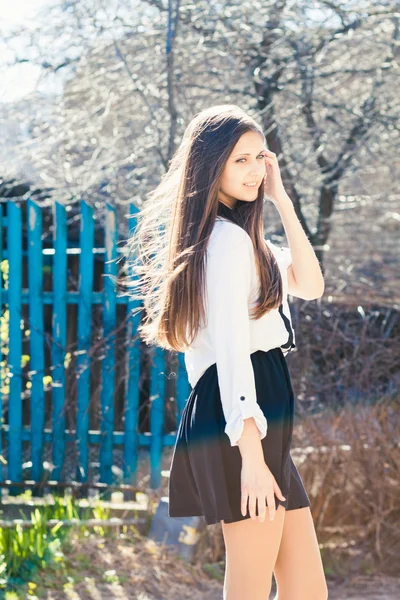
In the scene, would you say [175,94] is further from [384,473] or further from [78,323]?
[384,473]

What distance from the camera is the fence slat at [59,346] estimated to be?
198 inches

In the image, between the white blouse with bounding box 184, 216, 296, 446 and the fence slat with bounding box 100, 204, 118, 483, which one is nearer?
the white blouse with bounding box 184, 216, 296, 446

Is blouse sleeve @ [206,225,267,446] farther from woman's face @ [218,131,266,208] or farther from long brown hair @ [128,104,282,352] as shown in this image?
woman's face @ [218,131,266,208]

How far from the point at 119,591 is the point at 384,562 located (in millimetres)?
1337

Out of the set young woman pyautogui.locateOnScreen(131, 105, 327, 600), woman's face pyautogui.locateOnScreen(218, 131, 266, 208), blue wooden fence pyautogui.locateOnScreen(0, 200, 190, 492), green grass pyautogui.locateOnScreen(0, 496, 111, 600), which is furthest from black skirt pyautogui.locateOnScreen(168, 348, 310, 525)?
blue wooden fence pyautogui.locateOnScreen(0, 200, 190, 492)

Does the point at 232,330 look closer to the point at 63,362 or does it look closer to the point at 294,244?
the point at 294,244

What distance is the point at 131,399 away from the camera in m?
4.95

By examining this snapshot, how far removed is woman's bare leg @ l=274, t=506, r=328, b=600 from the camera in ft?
8.05

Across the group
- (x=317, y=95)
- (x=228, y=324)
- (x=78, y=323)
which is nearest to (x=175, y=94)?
(x=317, y=95)

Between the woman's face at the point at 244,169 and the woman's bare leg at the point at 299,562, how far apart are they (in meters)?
0.94

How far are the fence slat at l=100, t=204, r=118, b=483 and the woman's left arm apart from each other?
2.34 m

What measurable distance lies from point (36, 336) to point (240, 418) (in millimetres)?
3083

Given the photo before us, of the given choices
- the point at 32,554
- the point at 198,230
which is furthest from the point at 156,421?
the point at 198,230

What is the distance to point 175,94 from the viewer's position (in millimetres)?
5844
